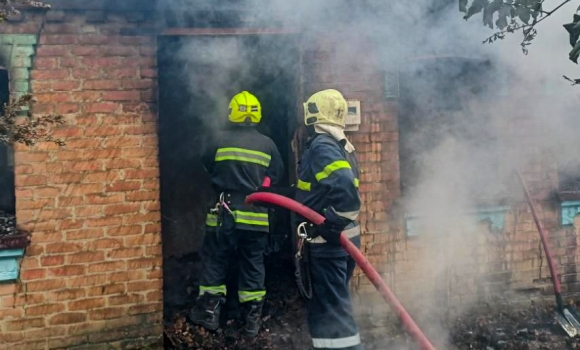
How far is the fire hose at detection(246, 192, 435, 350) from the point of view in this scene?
344 centimetres

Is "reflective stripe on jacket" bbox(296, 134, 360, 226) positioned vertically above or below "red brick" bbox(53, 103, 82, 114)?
below

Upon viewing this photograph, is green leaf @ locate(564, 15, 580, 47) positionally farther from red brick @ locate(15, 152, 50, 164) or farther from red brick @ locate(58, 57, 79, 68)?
red brick @ locate(15, 152, 50, 164)

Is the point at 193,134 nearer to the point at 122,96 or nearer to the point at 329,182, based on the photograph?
the point at 122,96

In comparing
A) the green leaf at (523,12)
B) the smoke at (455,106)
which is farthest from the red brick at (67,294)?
the green leaf at (523,12)

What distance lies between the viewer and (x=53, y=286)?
417 centimetres

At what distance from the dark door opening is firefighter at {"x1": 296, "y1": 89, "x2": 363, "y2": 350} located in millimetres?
1425

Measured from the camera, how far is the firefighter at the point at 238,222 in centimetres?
479

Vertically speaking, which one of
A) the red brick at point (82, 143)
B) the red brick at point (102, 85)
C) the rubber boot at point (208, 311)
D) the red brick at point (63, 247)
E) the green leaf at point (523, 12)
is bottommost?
the rubber boot at point (208, 311)

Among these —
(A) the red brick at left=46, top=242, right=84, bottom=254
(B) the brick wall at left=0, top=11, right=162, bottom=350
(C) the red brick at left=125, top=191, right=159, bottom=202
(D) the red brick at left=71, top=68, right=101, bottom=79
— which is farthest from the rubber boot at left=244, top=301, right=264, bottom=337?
(D) the red brick at left=71, top=68, right=101, bottom=79

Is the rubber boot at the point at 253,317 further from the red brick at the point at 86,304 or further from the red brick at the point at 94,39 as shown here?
the red brick at the point at 94,39

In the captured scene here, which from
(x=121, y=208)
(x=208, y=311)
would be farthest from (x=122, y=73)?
(x=208, y=311)

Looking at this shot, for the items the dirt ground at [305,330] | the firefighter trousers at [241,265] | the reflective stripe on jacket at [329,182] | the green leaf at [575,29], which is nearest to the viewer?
the green leaf at [575,29]

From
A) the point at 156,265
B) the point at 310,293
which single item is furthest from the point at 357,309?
the point at 156,265

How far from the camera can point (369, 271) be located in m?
Answer: 3.70
